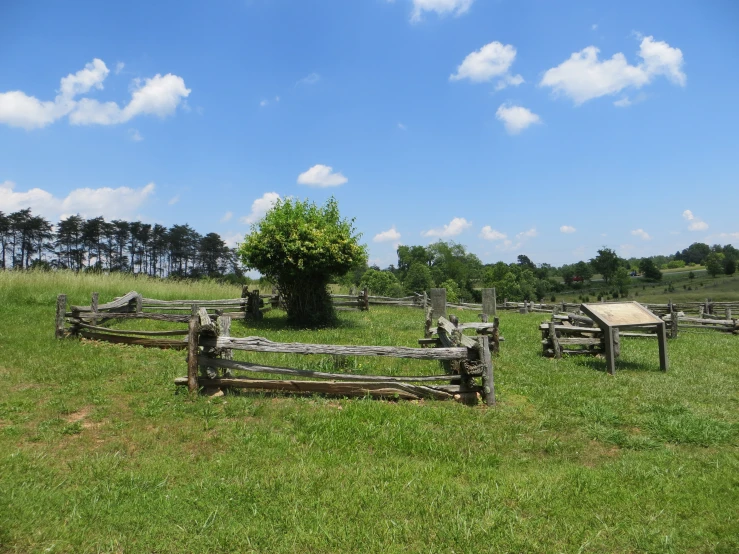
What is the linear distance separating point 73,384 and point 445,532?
7.05m

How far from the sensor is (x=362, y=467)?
4.74m

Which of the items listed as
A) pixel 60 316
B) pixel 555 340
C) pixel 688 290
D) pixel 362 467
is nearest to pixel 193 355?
pixel 362 467

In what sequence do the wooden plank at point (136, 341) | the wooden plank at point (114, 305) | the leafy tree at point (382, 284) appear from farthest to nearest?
1. the leafy tree at point (382, 284)
2. the wooden plank at point (114, 305)
3. the wooden plank at point (136, 341)

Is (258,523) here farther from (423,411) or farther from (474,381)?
(474,381)

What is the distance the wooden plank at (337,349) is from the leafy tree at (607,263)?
80.4 m

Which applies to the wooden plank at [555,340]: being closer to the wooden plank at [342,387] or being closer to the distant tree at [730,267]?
the wooden plank at [342,387]

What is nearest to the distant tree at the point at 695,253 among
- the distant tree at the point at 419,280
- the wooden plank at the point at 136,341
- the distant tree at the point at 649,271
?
the distant tree at the point at 649,271

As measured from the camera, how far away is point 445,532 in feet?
11.7

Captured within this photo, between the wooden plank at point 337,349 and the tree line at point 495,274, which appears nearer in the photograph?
the wooden plank at point 337,349

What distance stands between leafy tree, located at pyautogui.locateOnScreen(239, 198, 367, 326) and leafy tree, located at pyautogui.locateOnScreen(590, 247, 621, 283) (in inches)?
2917

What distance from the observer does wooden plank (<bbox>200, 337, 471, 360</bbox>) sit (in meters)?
6.89

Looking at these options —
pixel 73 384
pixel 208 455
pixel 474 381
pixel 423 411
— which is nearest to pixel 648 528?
pixel 423 411

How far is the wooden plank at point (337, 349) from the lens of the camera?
689 cm

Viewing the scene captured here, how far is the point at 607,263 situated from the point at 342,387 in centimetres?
8290
